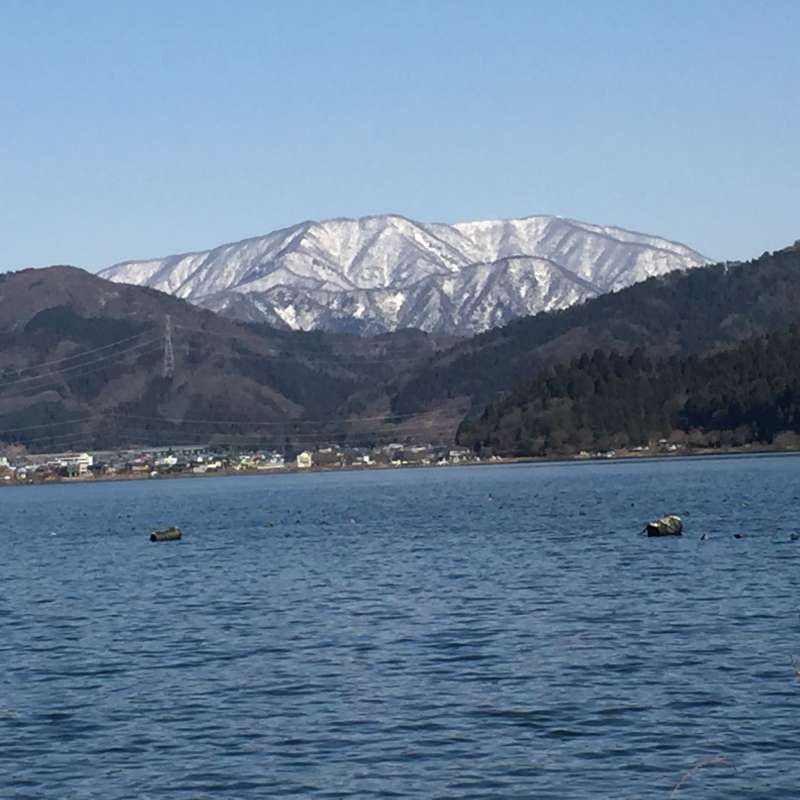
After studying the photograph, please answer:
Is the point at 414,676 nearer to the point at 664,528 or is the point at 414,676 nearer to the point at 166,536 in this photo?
the point at 664,528

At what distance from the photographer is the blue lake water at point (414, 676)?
36.1 metres

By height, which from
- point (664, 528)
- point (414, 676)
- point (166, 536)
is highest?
point (664, 528)

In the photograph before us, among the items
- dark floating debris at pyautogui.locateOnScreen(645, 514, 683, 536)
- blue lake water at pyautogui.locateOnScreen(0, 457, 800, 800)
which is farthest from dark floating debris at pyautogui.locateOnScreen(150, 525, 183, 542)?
dark floating debris at pyautogui.locateOnScreen(645, 514, 683, 536)

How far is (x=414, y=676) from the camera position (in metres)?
47.9

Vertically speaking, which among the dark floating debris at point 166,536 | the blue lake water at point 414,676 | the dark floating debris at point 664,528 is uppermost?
the dark floating debris at point 664,528

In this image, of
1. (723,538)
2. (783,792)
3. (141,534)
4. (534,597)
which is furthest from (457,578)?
(141,534)

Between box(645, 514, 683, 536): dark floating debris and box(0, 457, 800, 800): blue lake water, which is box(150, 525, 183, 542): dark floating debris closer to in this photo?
box(0, 457, 800, 800): blue lake water

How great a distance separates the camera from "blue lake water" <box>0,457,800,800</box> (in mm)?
36125

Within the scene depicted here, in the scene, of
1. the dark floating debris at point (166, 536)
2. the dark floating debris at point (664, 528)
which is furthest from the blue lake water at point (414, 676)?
the dark floating debris at point (166, 536)

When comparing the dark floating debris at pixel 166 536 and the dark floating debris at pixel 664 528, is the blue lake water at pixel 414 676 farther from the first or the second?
the dark floating debris at pixel 166 536

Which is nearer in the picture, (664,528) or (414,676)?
(414,676)

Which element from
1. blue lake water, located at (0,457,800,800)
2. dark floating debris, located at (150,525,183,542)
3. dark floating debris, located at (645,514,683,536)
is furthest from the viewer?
dark floating debris, located at (150,525,183,542)

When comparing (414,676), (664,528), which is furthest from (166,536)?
(414,676)

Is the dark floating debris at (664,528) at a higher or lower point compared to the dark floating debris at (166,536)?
higher
